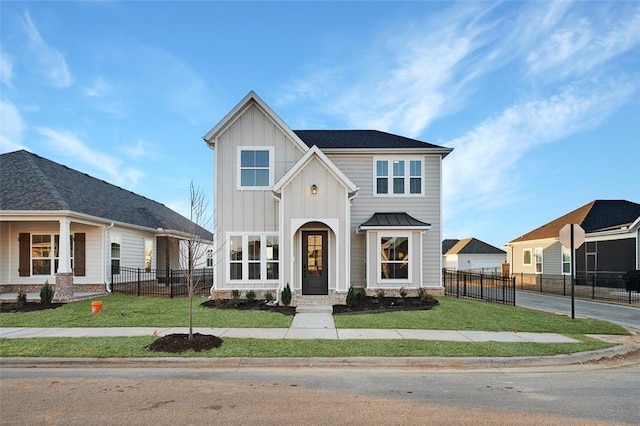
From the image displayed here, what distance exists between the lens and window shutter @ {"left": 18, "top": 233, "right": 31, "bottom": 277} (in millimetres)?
A: 18781

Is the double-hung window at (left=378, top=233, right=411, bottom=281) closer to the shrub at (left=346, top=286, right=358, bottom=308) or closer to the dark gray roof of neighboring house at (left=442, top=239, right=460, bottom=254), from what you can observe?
the shrub at (left=346, top=286, right=358, bottom=308)

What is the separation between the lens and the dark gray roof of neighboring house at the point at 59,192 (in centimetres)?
1697

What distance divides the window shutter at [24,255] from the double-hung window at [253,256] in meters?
Result: 10.1

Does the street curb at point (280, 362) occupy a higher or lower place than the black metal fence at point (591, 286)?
higher

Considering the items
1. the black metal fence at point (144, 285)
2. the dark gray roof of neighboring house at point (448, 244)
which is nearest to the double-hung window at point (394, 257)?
the black metal fence at point (144, 285)

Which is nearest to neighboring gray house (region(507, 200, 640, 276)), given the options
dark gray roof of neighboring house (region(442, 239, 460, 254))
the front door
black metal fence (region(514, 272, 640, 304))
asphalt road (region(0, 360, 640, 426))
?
black metal fence (region(514, 272, 640, 304))

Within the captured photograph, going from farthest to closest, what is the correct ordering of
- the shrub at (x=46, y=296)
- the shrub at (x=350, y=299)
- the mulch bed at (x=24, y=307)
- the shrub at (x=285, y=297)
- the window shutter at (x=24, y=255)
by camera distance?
the window shutter at (x=24, y=255), the shrub at (x=46, y=296), the shrub at (x=285, y=297), the shrub at (x=350, y=299), the mulch bed at (x=24, y=307)

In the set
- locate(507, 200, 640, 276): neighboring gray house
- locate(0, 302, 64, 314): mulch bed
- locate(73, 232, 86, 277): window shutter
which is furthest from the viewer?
locate(507, 200, 640, 276): neighboring gray house

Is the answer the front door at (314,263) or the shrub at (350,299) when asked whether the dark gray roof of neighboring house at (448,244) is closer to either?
the front door at (314,263)

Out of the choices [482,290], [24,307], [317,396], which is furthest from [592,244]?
[24,307]

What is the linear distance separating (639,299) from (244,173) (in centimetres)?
2059

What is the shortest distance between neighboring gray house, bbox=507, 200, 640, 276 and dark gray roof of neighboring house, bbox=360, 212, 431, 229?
13401 mm

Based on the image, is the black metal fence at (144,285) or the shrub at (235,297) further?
the black metal fence at (144,285)

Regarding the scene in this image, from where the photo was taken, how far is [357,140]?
19.2m
